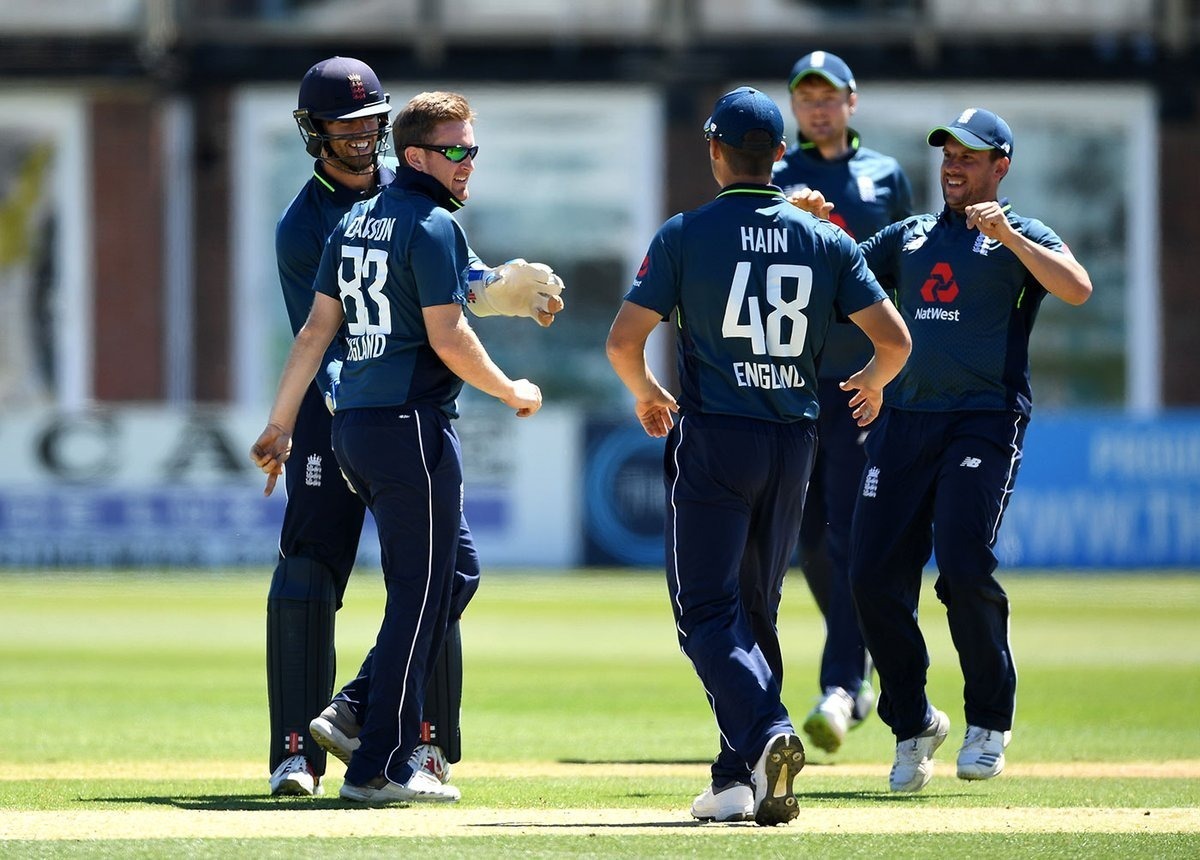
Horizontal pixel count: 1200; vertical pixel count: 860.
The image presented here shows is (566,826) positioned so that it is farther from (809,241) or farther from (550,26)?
(550,26)

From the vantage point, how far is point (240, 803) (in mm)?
7102

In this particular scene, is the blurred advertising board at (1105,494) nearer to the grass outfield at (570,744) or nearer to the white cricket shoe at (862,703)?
the grass outfield at (570,744)

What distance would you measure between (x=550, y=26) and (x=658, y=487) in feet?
28.2

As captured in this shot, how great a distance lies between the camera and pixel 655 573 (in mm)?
21438

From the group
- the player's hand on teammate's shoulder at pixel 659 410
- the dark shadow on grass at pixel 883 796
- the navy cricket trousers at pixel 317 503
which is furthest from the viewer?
the navy cricket trousers at pixel 317 503

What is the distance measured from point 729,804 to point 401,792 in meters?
1.14

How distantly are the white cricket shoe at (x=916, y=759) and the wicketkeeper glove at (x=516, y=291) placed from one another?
2085 millimetres

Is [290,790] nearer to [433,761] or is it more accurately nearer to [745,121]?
[433,761]

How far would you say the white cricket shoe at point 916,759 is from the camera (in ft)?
25.6

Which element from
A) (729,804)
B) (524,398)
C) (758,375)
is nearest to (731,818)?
(729,804)

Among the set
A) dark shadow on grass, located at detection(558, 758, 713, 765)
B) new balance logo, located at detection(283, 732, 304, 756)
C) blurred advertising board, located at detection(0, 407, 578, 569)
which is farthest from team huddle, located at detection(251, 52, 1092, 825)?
blurred advertising board, located at detection(0, 407, 578, 569)

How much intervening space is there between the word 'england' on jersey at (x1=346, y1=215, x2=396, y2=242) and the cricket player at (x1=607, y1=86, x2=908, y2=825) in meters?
0.82

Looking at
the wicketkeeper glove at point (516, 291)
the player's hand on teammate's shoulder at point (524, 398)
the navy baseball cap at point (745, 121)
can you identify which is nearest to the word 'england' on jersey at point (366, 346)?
the wicketkeeper glove at point (516, 291)

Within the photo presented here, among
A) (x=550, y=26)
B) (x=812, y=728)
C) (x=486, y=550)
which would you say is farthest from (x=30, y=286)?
(x=812, y=728)
